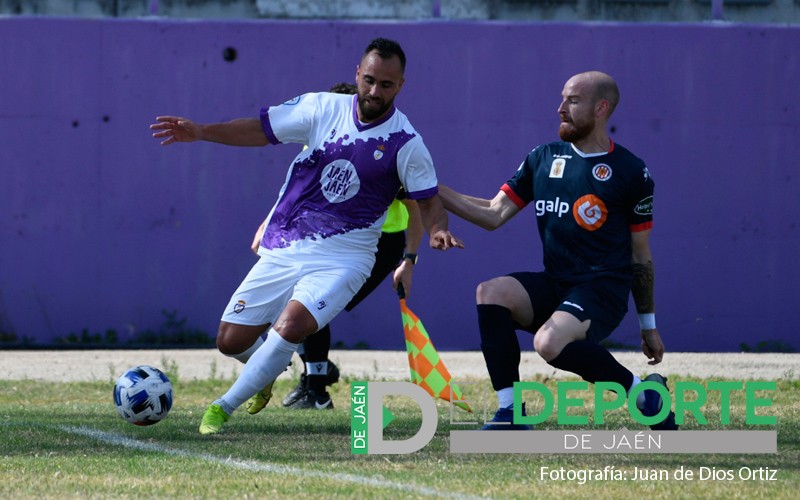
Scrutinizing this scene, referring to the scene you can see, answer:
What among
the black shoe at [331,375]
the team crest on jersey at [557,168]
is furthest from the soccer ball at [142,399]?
the team crest on jersey at [557,168]

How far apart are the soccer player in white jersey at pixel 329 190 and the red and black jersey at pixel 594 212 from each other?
61cm

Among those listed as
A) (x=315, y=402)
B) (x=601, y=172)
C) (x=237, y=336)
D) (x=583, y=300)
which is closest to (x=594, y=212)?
(x=601, y=172)

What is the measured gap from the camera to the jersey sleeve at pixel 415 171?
7.23 metres

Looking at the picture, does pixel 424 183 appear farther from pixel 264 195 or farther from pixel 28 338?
pixel 28 338

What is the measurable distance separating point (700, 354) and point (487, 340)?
6155 mm

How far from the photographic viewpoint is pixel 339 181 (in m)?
7.25

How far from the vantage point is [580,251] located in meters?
7.08

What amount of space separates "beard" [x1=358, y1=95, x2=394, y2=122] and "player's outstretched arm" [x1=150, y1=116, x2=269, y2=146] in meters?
0.56

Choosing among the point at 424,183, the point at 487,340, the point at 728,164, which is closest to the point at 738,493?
the point at 487,340

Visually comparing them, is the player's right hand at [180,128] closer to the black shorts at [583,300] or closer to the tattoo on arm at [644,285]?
the black shorts at [583,300]

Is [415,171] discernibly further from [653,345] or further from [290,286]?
[653,345]

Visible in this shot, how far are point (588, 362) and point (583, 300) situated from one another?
1.09ft

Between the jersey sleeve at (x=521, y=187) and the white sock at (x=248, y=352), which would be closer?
the jersey sleeve at (x=521, y=187)

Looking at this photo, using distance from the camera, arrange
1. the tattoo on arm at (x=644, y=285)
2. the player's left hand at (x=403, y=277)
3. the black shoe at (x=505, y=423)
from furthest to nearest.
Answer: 1. the player's left hand at (x=403, y=277)
2. the tattoo on arm at (x=644, y=285)
3. the black shoe at (x=505, y=423)
